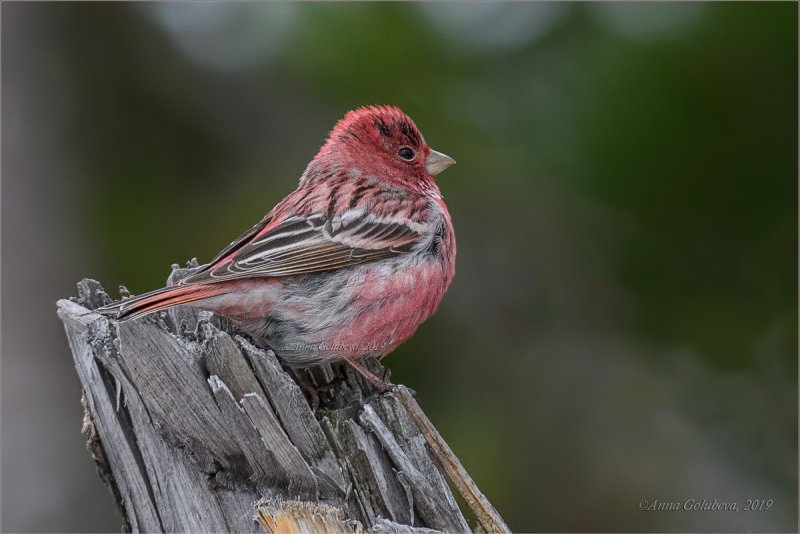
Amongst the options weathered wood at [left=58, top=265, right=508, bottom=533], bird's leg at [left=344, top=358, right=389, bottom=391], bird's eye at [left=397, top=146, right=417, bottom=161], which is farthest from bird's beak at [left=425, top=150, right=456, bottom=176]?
weathered wood at [left=58, top=265, right=508, bottom=533]

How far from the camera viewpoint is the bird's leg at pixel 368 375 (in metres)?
4.93

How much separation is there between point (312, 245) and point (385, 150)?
1544 mm

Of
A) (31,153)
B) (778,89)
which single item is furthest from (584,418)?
(31,153)

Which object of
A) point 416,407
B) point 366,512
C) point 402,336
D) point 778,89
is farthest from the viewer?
point 778,89

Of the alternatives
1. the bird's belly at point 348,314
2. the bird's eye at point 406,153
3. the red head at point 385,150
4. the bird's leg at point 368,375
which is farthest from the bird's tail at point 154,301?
the bird's eye at point 406,153

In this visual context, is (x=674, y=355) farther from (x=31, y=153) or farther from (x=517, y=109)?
(x=31, y=153)

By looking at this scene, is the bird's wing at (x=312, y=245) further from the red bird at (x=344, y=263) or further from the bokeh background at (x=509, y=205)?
the bokeh background at (x=509, y=205)

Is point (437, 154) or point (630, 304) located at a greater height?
point (437, 154)

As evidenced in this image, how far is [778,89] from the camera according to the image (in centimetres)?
613

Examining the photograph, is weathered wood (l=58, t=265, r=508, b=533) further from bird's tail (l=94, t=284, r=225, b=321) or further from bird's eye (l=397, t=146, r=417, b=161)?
bird's eye (l=397, t=146, r=417, b=161)

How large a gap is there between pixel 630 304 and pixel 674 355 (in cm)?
52

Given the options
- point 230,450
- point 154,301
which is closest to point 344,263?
point 154,301

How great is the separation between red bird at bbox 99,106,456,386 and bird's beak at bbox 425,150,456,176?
0.7 inches

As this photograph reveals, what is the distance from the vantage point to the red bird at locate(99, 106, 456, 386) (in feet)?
16.7
